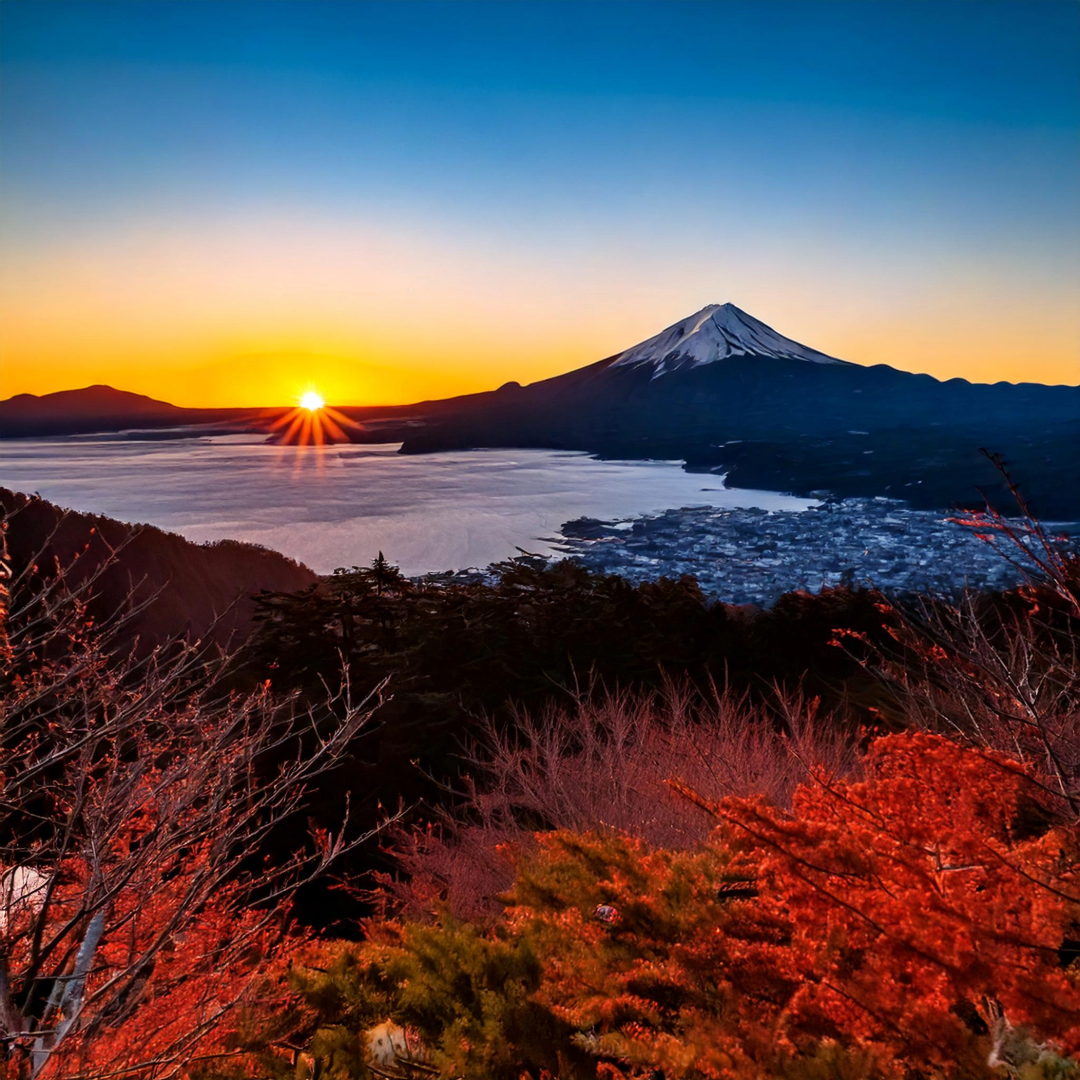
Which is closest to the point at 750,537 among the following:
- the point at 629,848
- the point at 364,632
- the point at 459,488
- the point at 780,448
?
the point at 459,488

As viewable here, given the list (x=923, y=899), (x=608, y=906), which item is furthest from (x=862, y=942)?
(x=608, y=906)

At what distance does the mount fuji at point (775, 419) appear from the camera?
234 feet

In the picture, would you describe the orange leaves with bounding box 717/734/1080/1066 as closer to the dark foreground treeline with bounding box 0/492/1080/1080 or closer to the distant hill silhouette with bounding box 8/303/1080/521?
the dark foreground treeline with bounding box 0/492/1080/1080

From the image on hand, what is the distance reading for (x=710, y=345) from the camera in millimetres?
111812

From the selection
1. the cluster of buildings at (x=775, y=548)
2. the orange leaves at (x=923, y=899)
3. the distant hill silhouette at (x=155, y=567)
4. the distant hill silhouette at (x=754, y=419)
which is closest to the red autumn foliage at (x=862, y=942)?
the orange leaves at (x=923, y=899)

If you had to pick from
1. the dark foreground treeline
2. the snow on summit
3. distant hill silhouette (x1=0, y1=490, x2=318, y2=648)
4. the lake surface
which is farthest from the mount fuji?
the dark foreground treeline

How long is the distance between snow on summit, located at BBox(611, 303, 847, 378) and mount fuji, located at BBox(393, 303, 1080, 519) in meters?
0.21

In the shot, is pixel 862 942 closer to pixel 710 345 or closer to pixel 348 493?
pixel 348 493

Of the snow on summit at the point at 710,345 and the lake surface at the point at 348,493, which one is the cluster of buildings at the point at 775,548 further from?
the snow on summit at the point at 710,345

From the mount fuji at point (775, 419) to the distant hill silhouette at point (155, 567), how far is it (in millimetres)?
49376

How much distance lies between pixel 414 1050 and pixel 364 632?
13197 mm

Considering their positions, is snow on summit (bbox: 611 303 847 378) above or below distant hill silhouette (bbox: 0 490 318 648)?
above

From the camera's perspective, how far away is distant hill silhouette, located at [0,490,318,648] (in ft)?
63.9

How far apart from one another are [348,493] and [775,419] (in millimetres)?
64580
